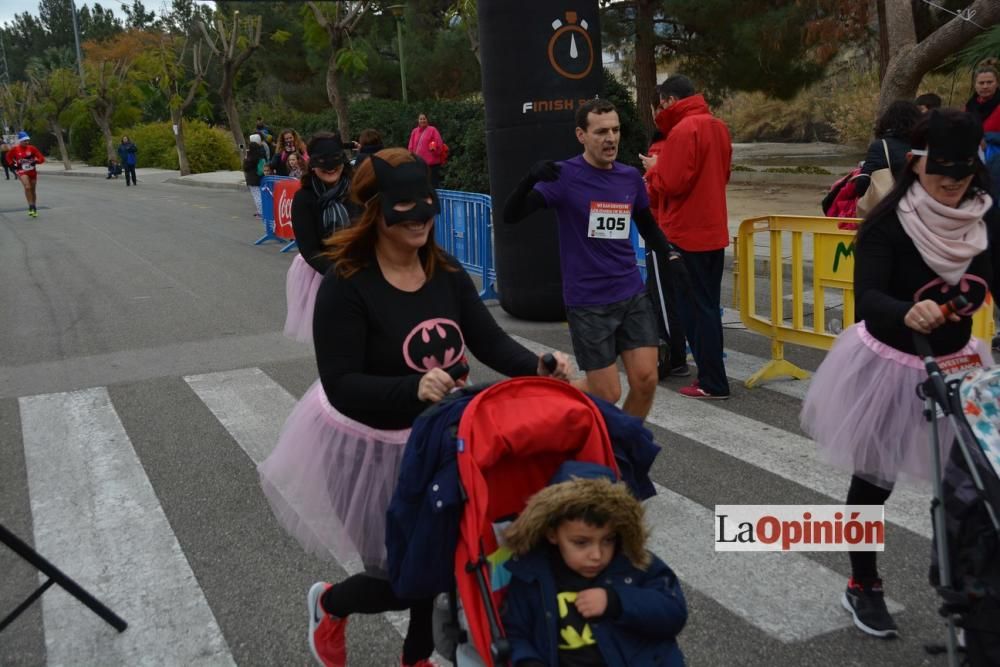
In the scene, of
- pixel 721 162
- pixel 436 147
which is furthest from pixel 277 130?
pixel 721 162

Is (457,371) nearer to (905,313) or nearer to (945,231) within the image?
(905,313)

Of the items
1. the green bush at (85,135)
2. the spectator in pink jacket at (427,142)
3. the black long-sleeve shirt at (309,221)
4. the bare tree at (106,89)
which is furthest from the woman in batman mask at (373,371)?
the green bush at (85,135)

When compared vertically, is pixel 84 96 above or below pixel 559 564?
above

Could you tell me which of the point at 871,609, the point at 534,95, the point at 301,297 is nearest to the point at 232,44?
the point at 534,95

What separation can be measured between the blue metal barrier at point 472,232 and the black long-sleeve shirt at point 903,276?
753 cm

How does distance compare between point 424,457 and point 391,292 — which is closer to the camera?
point 424,457

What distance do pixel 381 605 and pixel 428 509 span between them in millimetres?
773

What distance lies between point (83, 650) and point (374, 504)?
163 cm

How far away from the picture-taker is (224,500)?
19.1 feet

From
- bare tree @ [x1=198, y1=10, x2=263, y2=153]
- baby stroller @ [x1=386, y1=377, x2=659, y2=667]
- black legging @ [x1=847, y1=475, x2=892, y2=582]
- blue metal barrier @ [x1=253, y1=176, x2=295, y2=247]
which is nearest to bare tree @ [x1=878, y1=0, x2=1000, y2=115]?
blue metal barrier @ [x1=253, y1=176, x2=295, y2=247]

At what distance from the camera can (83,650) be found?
4.23m

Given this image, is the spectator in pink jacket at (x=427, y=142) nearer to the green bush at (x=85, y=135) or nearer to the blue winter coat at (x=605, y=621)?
the blue winter coat at (x=605, y=621)

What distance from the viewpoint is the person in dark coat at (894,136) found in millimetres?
7168

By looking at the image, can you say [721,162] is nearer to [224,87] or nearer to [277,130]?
[224,87]
